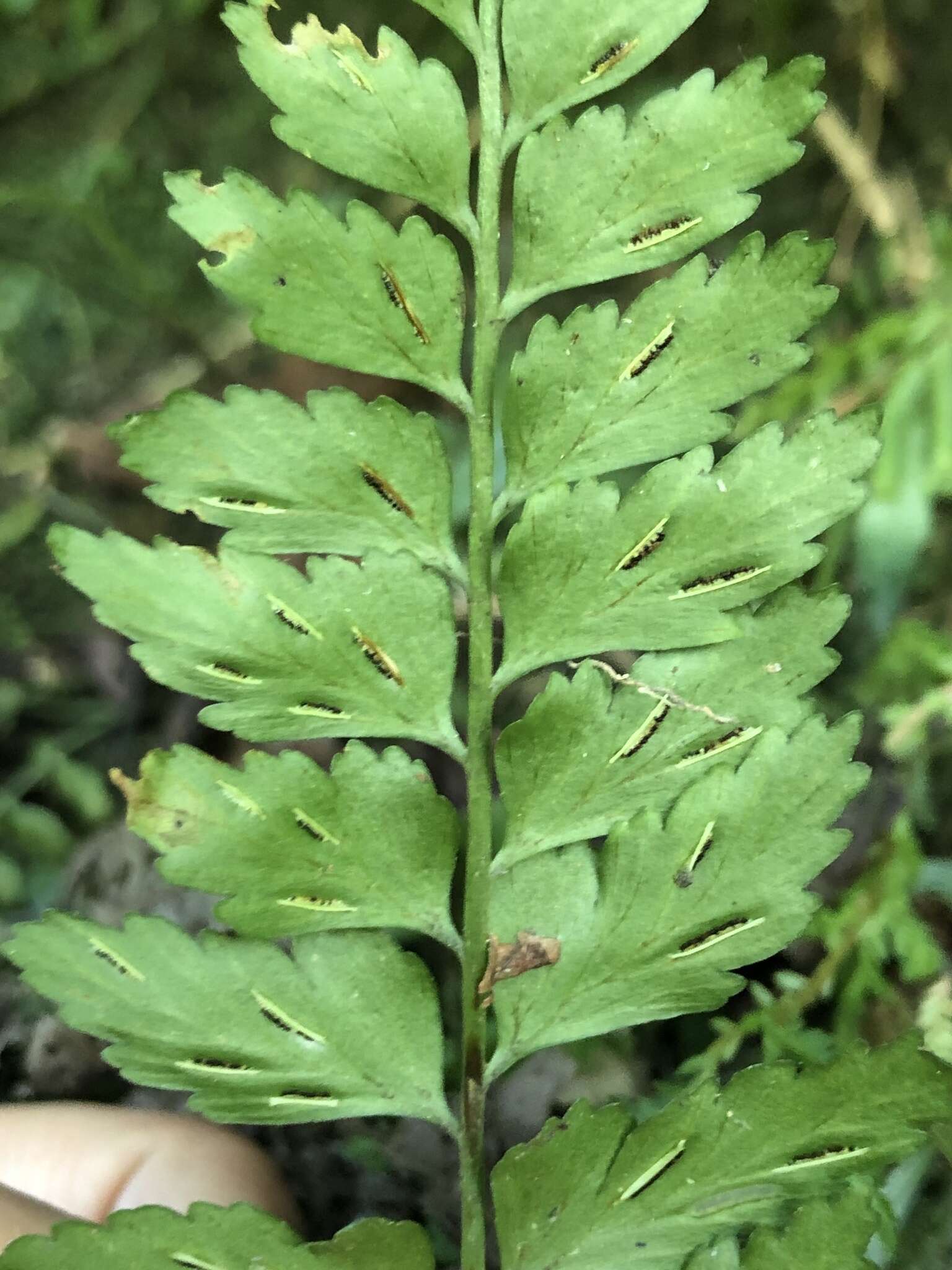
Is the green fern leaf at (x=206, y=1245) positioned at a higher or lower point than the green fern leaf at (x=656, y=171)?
lower

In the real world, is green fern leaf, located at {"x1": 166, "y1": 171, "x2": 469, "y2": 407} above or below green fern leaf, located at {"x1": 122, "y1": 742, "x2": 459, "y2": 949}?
above

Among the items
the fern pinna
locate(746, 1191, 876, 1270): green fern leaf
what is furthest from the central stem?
locate(746, 1191, 876, 1270): green fern leaf

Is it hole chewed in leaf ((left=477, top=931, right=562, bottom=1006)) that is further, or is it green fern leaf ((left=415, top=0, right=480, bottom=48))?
hole chewed in leaf ((left=477, top=931, right=562, bottom=1006))

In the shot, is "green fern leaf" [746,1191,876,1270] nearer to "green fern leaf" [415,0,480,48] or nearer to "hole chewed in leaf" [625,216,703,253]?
"hole chewed in leaf" [625,216,703,253]

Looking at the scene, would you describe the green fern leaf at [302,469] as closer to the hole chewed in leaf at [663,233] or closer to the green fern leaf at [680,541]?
the green fern leaf at [680,541]

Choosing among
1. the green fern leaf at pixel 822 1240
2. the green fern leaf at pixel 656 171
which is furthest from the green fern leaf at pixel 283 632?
the green fern leaf at pixel 822 1240

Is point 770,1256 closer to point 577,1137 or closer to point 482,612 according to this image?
point 577,1137

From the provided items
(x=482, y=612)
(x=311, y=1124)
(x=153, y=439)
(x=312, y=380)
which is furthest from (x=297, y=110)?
(x=311, y=1124)
